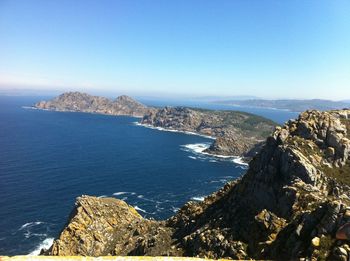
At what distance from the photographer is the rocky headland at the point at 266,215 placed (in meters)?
39.6

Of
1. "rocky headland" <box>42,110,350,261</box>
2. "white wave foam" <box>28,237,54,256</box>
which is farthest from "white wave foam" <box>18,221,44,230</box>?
"rocky headland" <box>42,110,350,261</box>

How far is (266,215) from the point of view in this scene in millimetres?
50875

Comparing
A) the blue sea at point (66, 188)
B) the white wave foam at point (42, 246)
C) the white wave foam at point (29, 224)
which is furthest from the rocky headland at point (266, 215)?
the white wave foam at point (29, 224)

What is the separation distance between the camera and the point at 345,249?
26.2 metres

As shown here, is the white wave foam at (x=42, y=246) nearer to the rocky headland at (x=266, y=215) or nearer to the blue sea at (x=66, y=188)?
the blue sea at (x=66, y=188)

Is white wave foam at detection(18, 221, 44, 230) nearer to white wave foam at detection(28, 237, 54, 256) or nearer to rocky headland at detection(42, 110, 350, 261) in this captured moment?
white wave foam at detection(28, 237, 54, 256)

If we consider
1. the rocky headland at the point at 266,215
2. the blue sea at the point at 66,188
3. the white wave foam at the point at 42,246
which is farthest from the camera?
the blue sea at the point at 66,188

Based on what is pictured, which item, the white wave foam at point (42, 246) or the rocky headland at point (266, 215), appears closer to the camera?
the rocky headland at point (266, 215)

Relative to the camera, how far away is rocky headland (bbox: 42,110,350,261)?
39.6 metres

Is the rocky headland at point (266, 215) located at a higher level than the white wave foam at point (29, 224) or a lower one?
higher

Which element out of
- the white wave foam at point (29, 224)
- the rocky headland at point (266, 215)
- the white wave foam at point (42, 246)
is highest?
the rocky headland at point (266, 215)

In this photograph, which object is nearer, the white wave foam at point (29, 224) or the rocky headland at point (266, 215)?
the rocky headland at point (266, 215)

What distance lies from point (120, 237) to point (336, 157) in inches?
1988

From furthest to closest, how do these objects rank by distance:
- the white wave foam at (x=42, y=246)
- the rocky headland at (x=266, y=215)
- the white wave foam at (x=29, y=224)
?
the white wave foam at (x=29, y=224), the white wave foam at (x=42, y=246), the rocky headland at (x=266, y=215)
